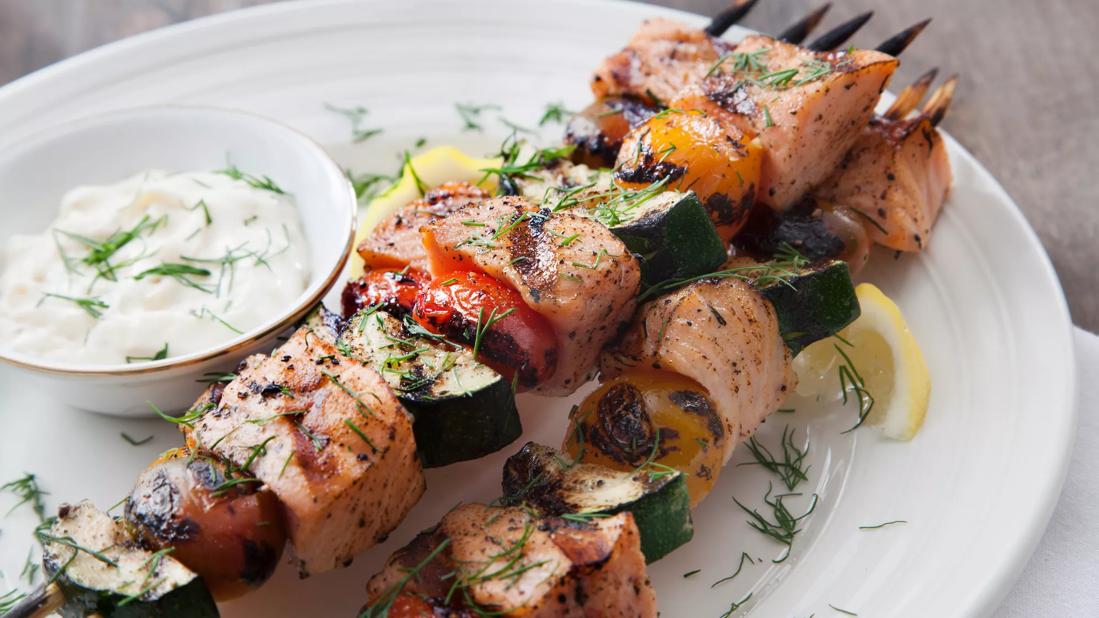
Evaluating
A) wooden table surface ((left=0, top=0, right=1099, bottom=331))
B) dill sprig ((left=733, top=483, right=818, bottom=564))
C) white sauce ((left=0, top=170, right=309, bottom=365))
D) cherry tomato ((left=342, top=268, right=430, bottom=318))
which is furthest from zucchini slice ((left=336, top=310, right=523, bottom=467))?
wooden table surface ((left=0, top=0, right=1099, bottom=331))

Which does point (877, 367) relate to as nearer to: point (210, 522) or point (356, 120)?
→ point (210, 522)

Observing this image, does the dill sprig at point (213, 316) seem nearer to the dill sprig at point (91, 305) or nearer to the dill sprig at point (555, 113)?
the dill sprig at point (91, 305)

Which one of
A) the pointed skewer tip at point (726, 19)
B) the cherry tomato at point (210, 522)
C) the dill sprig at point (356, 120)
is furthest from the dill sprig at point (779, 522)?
the dill sprig at point (356, 120)

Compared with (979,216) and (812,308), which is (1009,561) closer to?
(812,308)

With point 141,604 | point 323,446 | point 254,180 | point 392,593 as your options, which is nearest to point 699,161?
point 323,446

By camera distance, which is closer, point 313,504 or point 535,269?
point 313,504

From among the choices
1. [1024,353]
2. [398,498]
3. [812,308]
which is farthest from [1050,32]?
[398,498]
